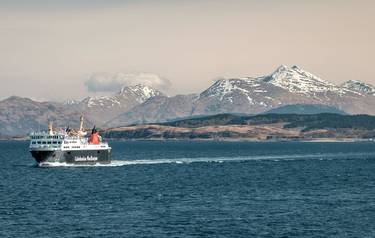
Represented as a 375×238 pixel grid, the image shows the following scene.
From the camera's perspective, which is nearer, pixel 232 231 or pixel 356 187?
pixel 232 231

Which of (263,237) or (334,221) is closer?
(263,237)

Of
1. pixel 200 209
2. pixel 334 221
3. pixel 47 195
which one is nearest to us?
pixel 334 221

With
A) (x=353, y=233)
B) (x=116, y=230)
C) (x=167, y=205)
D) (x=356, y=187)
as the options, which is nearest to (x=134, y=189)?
(x=167, y=205)

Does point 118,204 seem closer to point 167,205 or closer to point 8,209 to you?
point 167,205

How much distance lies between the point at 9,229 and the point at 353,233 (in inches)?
1829

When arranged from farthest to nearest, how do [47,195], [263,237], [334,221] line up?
[47,195], [334,221], [263,237]

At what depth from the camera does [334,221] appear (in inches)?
4702

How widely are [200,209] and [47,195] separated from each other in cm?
3767

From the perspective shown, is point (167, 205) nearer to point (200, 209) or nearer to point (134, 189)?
point (200, 209)

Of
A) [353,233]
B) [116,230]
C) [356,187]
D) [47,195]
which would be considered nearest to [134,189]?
[47,195]

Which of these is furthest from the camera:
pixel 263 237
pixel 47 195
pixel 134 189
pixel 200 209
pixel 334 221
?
pixel 134 189

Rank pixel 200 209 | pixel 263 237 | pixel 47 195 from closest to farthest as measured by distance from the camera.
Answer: pixel 263 237 < pixel 200 209 < pixel 47 195

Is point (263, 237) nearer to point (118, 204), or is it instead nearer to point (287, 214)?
point (287, 214)

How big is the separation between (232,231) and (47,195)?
5690 cm
